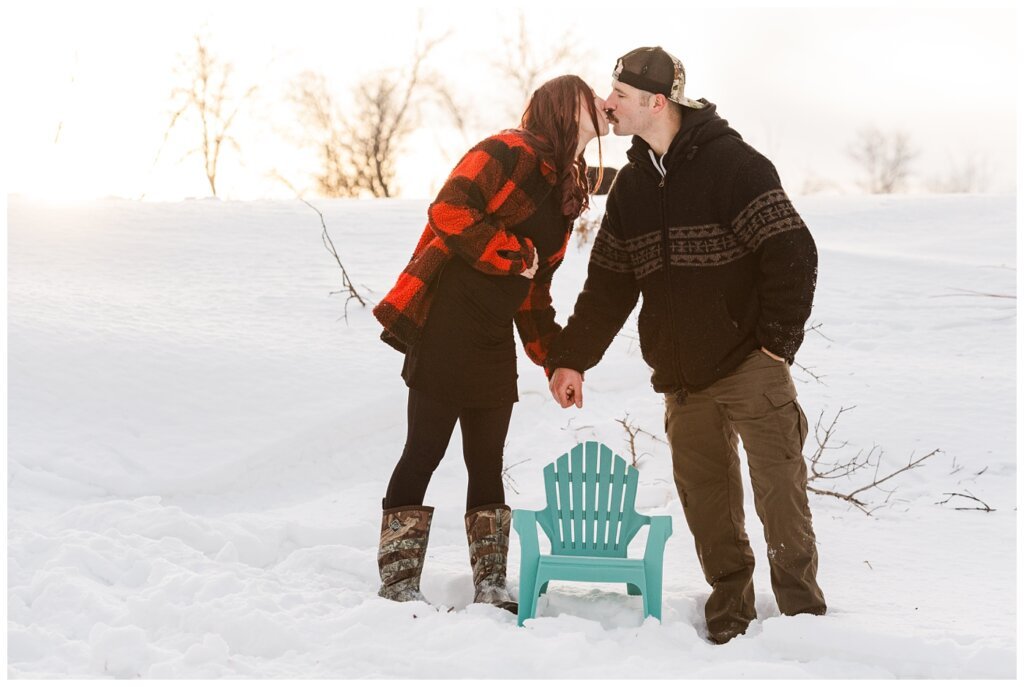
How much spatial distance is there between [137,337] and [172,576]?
3.36 m

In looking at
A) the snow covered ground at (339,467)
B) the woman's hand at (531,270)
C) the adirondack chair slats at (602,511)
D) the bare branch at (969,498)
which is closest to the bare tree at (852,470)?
the snow covered ground at (339,467)

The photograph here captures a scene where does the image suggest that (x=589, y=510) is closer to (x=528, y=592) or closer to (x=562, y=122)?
(x=528, y=592)

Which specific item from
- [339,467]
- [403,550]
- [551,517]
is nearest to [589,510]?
[551,517]

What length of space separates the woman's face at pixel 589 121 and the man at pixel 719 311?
1.4 inches

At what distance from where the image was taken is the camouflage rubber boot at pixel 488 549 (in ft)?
12.1

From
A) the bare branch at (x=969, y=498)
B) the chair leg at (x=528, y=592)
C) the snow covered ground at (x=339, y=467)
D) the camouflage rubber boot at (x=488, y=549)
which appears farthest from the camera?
the bare branch at (x=969, y=498)

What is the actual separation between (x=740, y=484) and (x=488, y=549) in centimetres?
95

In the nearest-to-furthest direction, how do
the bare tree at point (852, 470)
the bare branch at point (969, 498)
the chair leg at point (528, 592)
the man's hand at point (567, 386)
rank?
1. the chair leg at point (528, 592)
2. the man's hand at point (567, 386)
3. the bare branch at point (969, 498)
4. the bare tree at point (852, 470)

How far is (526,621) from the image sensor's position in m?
3.33

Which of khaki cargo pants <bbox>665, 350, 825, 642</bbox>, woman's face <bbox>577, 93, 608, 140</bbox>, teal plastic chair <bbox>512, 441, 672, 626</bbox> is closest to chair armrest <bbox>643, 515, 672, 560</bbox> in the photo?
teal plastic chair <bbox>512, 441, 672, 626</bbox>

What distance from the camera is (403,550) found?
362 cm

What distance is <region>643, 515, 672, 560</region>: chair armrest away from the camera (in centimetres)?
349

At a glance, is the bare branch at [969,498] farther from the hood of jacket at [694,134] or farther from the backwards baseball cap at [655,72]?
the backwards baseball cap at [655,72]

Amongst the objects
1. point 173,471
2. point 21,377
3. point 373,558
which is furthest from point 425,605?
point 21,377
